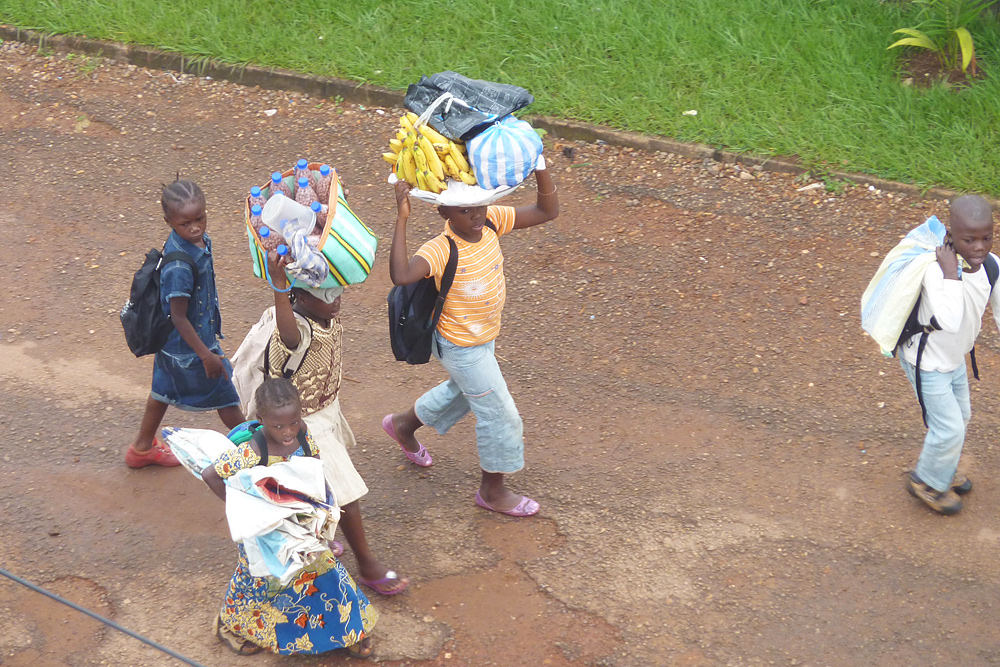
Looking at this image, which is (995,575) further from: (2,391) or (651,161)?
(2,391)

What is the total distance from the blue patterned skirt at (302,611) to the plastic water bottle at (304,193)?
133 centimetres

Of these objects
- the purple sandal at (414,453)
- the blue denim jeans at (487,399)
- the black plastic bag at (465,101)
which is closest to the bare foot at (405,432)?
the purple sandal at (414,453)

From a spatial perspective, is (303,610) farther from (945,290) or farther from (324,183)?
(945,290)

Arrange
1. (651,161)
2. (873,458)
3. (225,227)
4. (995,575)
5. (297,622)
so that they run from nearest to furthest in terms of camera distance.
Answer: (297,622)
(995,575)
(873,458)
(225,227)
(651,161)

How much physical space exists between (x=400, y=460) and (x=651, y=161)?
11.6ft

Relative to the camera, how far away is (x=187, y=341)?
428 centimetres

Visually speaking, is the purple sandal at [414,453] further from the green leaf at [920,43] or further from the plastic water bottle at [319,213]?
the green leaf at [920,43]

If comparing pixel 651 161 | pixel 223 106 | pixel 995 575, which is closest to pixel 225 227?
pixel 223 106

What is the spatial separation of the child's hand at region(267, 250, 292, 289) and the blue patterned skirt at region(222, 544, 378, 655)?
1031mm

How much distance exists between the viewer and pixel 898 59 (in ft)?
25.5

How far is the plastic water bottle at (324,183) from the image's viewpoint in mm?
3762

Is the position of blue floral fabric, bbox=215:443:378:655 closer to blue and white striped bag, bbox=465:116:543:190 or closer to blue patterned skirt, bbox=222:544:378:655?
blue patterned skirt, bbox=222:544:378:655

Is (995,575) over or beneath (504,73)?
beneath

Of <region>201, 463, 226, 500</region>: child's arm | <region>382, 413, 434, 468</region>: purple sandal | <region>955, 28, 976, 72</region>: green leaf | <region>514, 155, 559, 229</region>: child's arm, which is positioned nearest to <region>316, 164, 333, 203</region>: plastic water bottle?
<region>514, 155, 559, 229</region>: child's arm
